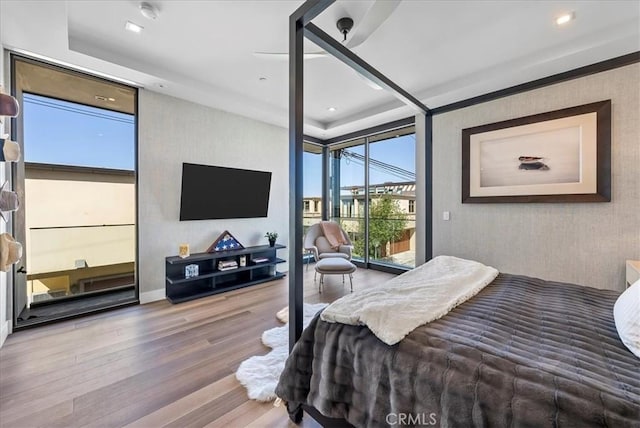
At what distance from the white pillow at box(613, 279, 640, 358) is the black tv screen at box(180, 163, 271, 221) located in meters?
4.07

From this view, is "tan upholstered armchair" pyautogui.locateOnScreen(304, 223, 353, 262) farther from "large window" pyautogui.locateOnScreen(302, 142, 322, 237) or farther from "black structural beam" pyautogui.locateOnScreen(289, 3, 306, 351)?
"black structural beam" pyautogui.locateOnScreen(289, 3, 306, 351)

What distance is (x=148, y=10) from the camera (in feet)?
6.94

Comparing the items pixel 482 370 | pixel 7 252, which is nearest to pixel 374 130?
pixel 482 370

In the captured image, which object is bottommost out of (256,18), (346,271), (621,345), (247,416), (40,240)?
(247,416)

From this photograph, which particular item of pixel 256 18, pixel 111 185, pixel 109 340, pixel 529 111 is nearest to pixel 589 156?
pixel 529 111

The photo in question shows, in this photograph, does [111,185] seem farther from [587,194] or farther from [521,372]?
[587,194]

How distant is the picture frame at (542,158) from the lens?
2.68 meters

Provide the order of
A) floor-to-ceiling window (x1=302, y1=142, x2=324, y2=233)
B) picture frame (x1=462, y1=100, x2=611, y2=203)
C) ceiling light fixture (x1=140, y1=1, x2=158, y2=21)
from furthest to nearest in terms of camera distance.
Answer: floor-to-ceiling window (x1=302, y1=142, x2=324, y2=233)
picture frame (x1=462, y1=100, x2=611, y2=203)
ceiling light fixture (x1=140, y1=1, x2=158, y2=21)

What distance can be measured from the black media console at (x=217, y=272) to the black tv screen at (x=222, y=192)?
591 millimetres

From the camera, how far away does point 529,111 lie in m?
3.08

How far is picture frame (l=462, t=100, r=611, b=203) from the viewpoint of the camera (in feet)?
8.79

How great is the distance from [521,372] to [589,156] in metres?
2.94

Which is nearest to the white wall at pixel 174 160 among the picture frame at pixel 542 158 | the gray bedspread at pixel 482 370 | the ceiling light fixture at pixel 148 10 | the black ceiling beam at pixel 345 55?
the ceiling light fixture at pixel 148 10

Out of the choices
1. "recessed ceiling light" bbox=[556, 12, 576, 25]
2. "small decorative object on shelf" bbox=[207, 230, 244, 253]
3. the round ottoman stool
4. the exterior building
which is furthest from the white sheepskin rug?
"recessed ceiling light" bbox=[556, 12, 576, 25]
